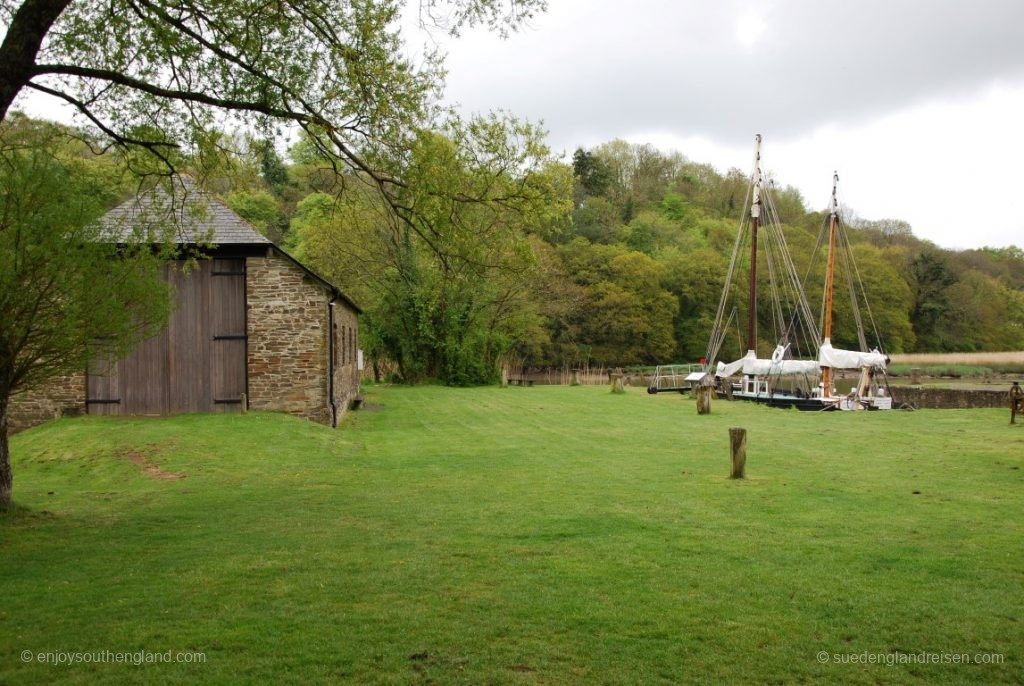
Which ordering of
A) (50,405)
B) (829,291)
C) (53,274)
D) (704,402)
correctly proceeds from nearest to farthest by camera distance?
(53,274)
(50,405)
(704,402)
(829,291)

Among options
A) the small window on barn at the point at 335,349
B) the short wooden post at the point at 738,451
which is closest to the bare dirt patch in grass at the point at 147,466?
the small window on barn at the point at 335,349

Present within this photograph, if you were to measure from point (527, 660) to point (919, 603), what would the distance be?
10.8 ft

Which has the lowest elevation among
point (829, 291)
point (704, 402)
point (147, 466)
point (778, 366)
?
point (147, 466)

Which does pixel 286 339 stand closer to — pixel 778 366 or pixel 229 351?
pixel 229 351

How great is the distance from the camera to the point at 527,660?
18.2 ft

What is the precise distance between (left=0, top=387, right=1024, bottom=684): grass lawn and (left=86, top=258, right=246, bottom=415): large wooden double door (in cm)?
434

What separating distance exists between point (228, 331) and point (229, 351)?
51 centimetres

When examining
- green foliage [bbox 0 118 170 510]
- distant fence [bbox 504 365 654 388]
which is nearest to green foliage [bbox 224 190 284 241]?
distant fence [bbox 504 365 654 388]

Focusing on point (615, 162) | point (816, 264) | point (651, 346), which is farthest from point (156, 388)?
point (615, 162)

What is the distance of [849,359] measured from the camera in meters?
35.9

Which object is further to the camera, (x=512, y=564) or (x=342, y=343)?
(x=342, y=343)

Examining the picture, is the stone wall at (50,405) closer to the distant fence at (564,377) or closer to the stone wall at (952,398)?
the distant fence at (564,377)

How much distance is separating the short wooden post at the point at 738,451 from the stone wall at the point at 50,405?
53.3ft

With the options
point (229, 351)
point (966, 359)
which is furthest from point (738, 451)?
point (966, 359)
